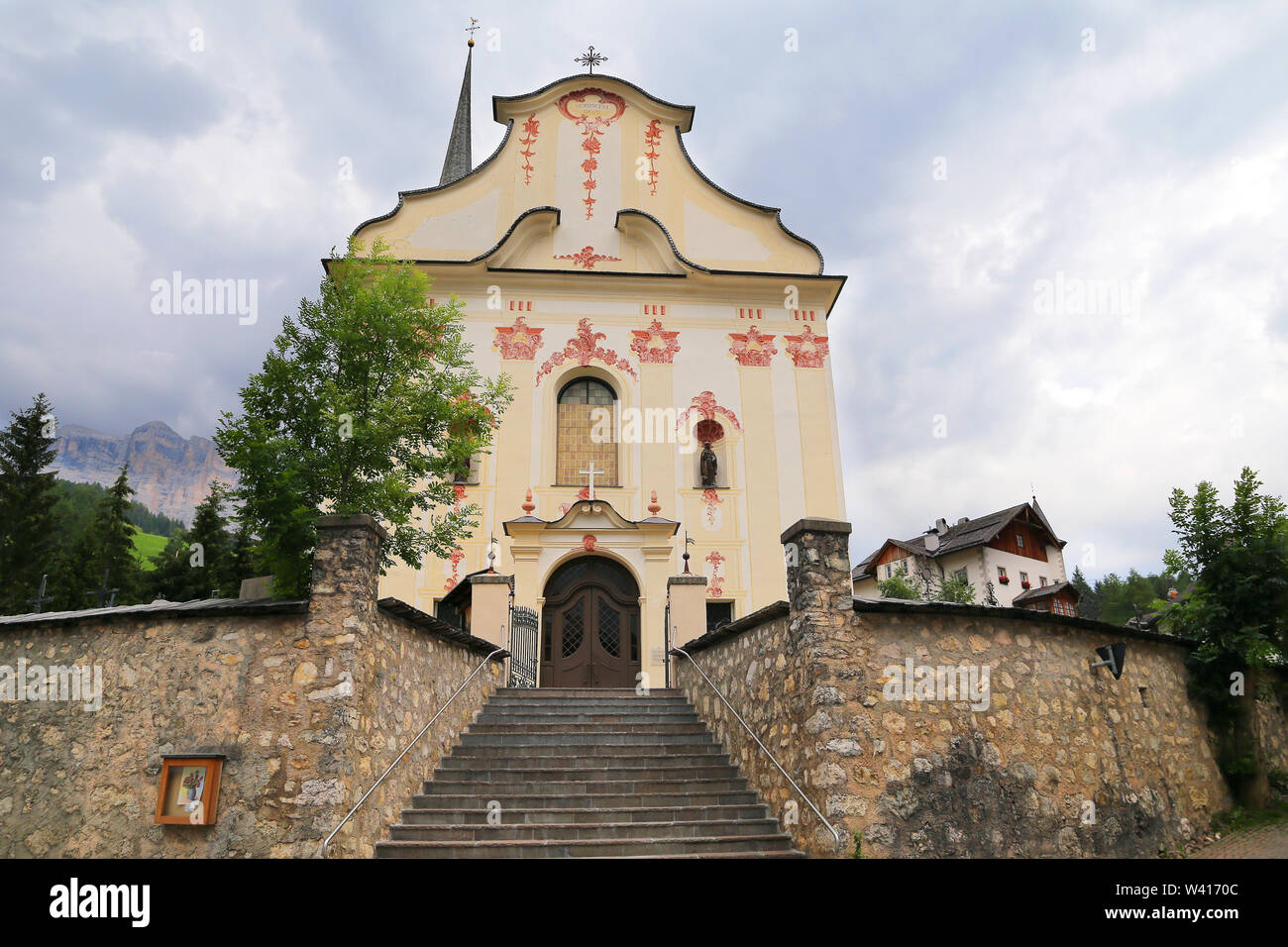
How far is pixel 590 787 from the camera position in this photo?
26.0ft

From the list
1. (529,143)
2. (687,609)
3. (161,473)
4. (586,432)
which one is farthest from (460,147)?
(161,473)

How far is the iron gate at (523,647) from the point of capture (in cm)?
1261

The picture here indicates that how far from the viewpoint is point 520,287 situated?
18.0 meters

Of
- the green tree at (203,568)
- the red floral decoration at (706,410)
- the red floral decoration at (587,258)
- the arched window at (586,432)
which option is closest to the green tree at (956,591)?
the red floral decoration at (706,410)

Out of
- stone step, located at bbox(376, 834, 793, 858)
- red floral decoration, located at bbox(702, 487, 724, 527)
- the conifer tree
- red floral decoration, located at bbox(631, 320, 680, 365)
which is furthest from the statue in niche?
the conifer tree

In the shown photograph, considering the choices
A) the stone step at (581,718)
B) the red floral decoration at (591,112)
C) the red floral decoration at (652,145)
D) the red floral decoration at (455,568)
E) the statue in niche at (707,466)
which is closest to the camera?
the stone step at (581,718)

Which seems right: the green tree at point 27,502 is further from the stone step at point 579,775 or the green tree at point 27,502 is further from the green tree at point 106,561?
the stone step at point 579,775

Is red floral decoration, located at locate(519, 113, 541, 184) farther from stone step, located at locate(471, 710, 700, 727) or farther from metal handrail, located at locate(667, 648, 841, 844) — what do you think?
stone step, located at locate(471, 710, 700, 727)

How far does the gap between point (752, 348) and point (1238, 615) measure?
10.9 meters

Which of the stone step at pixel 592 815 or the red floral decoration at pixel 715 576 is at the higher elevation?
the red floral decoration at pixel 715 576

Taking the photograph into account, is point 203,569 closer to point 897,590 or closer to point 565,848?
point 897,590

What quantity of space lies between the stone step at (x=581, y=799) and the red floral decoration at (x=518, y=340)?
11.4 metres
